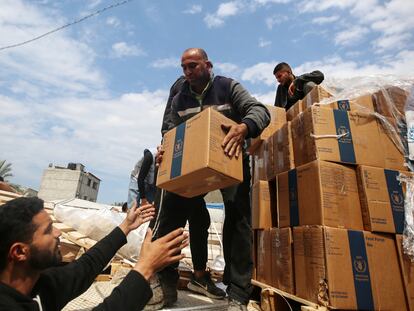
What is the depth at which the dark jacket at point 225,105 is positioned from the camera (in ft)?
5.91

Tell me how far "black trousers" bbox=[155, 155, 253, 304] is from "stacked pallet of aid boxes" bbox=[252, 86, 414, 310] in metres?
0.36

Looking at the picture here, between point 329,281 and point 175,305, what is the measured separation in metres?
0.94

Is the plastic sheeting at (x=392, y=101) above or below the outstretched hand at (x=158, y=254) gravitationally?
above

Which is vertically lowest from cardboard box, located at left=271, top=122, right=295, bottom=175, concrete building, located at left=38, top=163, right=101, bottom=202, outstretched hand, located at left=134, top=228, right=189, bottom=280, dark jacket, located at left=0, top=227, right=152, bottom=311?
dark jacket, located at left=0, top=227, right=152, bottom=311

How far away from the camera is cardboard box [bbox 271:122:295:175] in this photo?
227 centimetres

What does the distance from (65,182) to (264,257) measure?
3223 cm

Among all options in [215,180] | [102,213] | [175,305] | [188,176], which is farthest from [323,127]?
[102,213]

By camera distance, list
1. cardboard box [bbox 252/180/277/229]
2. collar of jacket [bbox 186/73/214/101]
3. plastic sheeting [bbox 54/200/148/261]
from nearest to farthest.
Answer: collar of jacket [bbox 186/73/214/101]
cardboard box [bbox 252/180/277/229]
plastic sheeting [bbox 54/200/148/261]

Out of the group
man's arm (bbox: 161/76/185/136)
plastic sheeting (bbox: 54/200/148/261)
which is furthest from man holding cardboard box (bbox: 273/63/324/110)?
plastic sheeting (bbox: 54/200/148/261)

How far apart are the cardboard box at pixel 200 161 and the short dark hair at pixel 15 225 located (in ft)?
2.40

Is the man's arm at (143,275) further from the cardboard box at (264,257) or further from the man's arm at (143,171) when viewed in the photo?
the man's arm at (143,171)

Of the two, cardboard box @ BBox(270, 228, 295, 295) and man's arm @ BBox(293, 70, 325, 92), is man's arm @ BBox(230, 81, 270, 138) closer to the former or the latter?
cardboard box @ BBox(270, 228, 295, 295)

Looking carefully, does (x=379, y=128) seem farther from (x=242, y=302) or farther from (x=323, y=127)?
(x=242, y=302)

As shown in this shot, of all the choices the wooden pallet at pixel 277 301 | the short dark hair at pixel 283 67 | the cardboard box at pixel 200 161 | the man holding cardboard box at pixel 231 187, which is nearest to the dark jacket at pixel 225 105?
the man holding cardboard box at pixel 231 187
